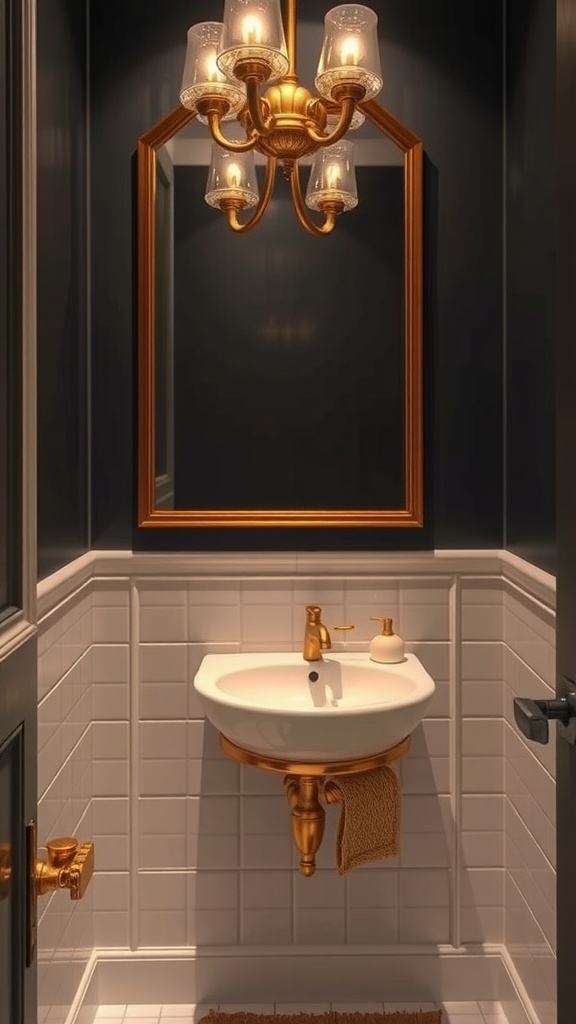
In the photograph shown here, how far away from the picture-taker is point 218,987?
2.21 m

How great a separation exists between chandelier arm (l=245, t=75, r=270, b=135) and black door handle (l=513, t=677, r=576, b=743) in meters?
1.17

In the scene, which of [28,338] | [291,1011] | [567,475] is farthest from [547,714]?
[291,1011]

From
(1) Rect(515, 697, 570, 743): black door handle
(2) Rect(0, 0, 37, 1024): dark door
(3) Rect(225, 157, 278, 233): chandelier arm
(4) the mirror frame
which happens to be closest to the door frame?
(2) Rect(0, 0, 37, 1024): dark door

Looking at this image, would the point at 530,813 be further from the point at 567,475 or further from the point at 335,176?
the point at 335,176

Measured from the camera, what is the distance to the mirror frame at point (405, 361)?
7.14ft

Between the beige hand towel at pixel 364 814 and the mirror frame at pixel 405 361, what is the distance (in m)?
0.60

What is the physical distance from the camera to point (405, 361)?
220 centimetres

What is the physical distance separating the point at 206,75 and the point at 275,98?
0.53 feet

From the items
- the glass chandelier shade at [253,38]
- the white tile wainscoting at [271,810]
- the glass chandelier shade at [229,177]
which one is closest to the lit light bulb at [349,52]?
the glass chandelier shade at [253,38]

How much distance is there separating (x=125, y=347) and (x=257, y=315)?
0.33m

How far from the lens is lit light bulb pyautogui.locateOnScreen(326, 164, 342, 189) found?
2.00 metres

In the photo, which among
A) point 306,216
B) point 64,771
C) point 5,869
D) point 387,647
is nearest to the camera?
point 5,869

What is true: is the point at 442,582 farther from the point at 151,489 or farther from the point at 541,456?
the point at 151,489

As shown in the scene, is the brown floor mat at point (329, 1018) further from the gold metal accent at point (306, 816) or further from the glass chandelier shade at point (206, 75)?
the glass chandelier shade at point (206, 75)
